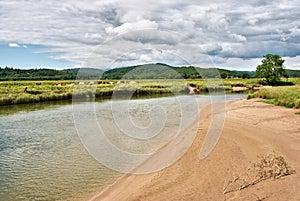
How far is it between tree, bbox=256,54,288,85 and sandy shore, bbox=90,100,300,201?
5741 cm

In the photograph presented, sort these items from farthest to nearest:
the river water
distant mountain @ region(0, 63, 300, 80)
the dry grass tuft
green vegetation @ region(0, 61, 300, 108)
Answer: green vegetation @ region(0, 61, 300, 108), distant mountain @ region(0, 63, 300, 80), the river water, the dry grass tuft

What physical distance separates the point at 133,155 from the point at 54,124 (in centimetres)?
1022

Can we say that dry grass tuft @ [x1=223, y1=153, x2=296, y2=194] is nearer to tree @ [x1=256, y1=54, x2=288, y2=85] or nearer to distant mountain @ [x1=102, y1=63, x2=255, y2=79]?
Answer: distant mountain @ [x1=102, y1=63, x2=255, y2=79]

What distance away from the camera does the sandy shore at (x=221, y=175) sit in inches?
279

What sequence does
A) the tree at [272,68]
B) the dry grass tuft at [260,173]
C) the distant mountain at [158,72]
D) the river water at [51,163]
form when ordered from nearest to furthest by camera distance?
the dry grass tuft at [260,173] < the river water at [51,163] < the distant mountain at [158,72] < the tree at [272,68]

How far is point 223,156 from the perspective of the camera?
34.5ft

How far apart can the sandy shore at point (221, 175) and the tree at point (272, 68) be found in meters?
57.4

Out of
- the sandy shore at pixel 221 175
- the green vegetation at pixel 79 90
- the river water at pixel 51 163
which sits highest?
the green vegetation at pixel 79 90

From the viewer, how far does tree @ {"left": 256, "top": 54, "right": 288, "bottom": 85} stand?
6756cm

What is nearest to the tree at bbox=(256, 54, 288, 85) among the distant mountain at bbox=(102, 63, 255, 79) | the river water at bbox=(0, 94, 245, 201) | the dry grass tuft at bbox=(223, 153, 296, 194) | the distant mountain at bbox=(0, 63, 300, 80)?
the distant mountain at bbox=(0, 63, 300, 80)

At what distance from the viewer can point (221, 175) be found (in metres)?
8.48

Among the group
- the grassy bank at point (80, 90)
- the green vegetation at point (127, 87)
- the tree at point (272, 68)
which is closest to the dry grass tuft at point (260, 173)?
the green vegetation at point (127, 87)

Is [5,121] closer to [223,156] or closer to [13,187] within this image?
[13,187]

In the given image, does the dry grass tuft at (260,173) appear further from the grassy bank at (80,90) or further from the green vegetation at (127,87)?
the grassy bank at (80,90)
